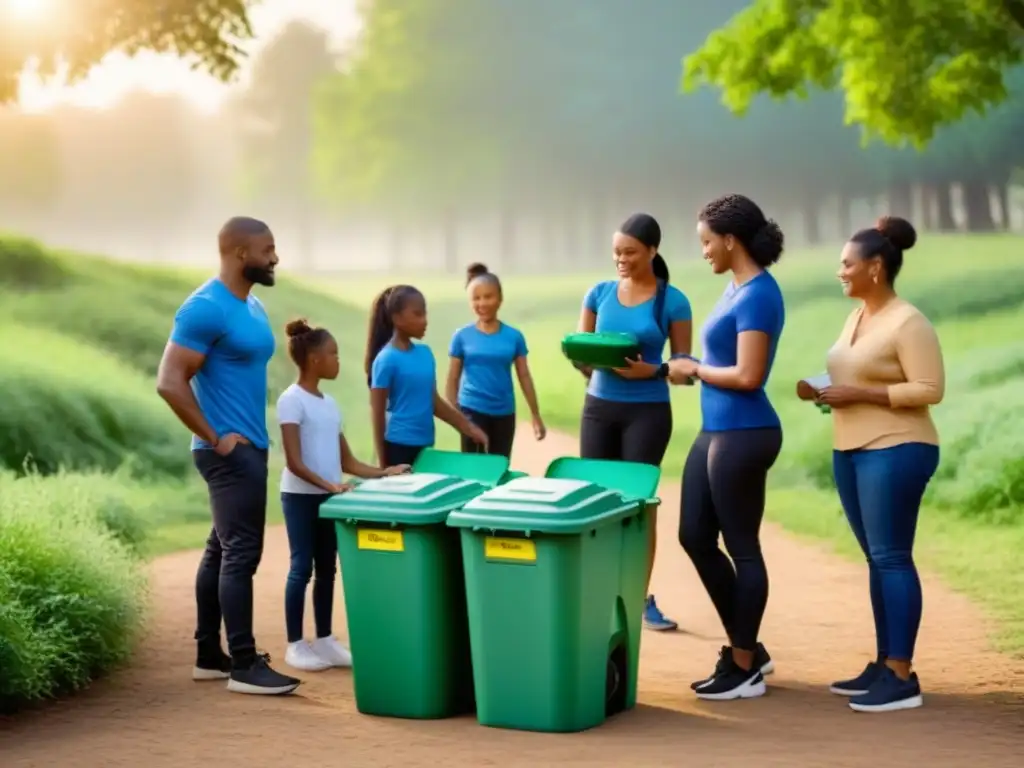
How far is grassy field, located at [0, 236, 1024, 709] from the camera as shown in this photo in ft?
26.5

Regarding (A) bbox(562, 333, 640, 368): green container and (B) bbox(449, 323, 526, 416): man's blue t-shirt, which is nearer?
(A) bbox(562, 333, 640, 368): green container

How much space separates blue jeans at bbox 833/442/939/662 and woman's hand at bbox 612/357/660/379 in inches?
42.5

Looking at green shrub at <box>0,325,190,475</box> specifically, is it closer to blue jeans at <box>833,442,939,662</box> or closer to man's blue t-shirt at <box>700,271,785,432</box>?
man's blue t-shirt at <box>700,271,785,432</box>

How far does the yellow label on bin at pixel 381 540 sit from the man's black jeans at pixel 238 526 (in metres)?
0.75

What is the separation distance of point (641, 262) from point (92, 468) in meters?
9.52

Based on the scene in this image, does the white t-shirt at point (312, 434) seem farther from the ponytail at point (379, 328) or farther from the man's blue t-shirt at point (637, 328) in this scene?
the man's blue t-shirt at point (637, 328)

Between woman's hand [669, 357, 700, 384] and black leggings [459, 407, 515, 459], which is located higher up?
woman's hand [669, 357, 700, 384]

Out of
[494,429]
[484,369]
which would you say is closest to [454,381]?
[484,369]

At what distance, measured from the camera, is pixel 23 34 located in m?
21.9

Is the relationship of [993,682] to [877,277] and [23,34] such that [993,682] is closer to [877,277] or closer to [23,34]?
[877,277]

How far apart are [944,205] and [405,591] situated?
30.3 metres

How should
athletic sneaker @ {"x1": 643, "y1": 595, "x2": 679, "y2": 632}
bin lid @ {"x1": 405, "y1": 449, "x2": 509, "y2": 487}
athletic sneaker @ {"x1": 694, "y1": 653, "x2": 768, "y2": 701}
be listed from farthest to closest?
athletic sneaker @ {"x1": 643, "y1": 595, "x2": 679, "y2": 632} < bin lid @ {"x1": 405, "y1": 449, "x2": 509, "y2": 487} < athletic sneaker @ {"x1": 694, "y1": 653, "x2": 768, "y2": 701}

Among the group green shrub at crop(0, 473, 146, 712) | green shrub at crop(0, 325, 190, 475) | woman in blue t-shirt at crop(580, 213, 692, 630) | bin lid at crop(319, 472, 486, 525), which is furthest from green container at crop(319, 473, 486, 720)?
green shrub at crop(0, 325, 190, 475)

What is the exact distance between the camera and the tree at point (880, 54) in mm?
16703
